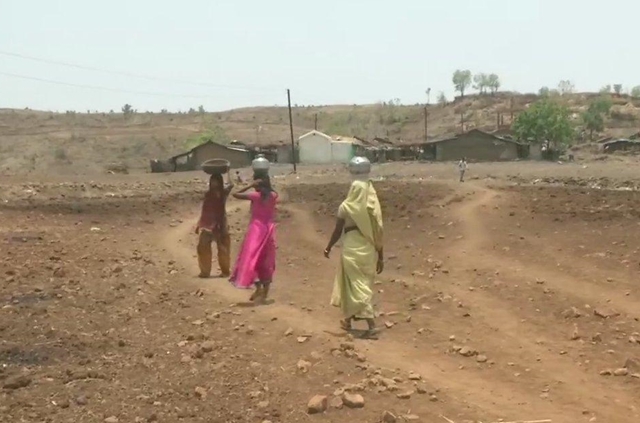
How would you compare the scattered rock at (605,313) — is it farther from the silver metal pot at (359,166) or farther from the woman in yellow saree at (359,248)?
the silver metal pot at (359,166)

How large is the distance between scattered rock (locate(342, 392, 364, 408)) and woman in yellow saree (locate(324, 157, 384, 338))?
2.29m

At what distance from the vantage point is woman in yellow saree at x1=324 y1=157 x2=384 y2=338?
828 centimetres

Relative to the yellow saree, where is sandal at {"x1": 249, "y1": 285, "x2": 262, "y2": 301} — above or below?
below

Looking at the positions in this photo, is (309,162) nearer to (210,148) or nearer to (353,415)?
(210,148)

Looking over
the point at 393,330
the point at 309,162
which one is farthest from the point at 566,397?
the point at 309,162

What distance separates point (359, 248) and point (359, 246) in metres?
0.02

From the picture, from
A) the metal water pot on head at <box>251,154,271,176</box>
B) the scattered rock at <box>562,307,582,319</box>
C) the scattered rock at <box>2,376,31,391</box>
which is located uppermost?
the metal water pot on head at <box>251,154,271,176</box>

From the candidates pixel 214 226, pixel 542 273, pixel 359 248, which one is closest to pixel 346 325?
pixel 359 248

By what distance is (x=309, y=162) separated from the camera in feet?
202

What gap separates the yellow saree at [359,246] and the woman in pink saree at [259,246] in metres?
1.85

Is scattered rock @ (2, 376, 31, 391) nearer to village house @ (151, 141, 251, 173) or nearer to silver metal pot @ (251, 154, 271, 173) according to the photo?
silver metal pot @ (251, 154, 271, 173)

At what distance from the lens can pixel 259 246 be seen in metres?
10.1

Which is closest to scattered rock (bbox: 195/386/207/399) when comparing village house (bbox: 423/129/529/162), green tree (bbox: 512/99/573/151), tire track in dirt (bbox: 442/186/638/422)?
tire track in dirt (bbox: 442/186/638/422)

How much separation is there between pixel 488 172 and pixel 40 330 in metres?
38.2
